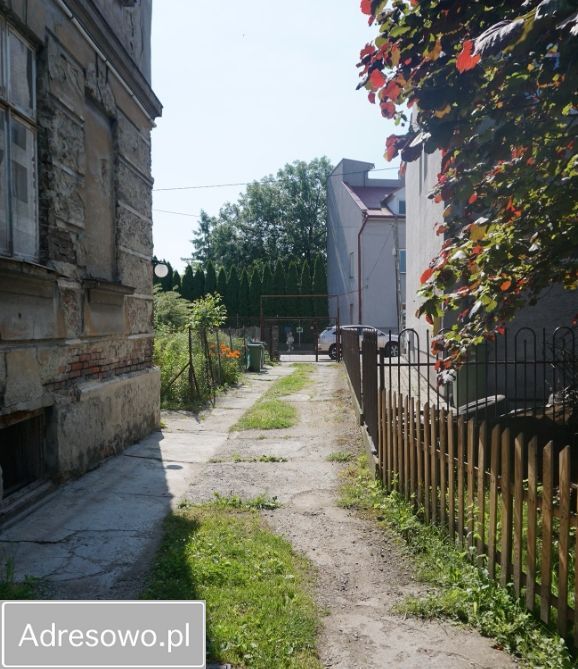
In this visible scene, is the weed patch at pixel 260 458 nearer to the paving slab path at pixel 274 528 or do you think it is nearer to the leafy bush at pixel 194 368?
the paving slab path at pixel 274 528

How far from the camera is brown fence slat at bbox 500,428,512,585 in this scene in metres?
3.16

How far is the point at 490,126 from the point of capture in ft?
12.2

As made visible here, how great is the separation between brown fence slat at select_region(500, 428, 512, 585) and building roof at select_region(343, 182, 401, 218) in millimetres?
24773

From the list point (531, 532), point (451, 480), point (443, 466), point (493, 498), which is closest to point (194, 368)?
point (443, 466)

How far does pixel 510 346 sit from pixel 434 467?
592 cm

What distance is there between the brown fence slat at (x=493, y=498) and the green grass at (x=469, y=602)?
0.09 metres

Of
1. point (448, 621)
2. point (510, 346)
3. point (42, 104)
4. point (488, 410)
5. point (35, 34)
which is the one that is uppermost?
point (35, 34)

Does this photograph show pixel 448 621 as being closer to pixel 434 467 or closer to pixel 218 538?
pixel 434 467

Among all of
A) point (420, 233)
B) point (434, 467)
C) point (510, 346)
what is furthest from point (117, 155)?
point (420, 233)

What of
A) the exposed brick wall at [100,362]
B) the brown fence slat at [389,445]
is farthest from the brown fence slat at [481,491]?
the exposed brick wall at [100,362]

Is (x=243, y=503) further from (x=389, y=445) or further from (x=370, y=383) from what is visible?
(x=370, y=383)

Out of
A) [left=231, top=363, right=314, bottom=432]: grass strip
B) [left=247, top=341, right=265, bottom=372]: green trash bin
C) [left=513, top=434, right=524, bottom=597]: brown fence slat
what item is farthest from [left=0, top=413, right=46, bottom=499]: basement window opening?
[left=247, top=341, right=265, bottom=372]: green trash bin

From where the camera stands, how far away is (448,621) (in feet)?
10.0

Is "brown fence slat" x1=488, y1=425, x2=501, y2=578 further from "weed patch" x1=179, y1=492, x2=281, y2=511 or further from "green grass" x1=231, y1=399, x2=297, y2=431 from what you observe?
"green grass" x1=231, y1=399, x2=297, y2=431
